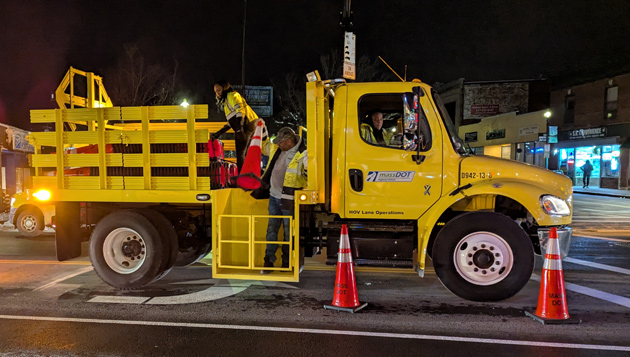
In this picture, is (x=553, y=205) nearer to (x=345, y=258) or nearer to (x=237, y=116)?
(x=345, y=258)

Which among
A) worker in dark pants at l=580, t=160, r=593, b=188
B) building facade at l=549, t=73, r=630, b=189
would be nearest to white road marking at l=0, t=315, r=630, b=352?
building facade at l=549, t=73, r=630, b=189

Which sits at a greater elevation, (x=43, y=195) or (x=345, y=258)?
(x=43, y=195)

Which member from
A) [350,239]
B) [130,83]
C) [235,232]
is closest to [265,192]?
[235,232]

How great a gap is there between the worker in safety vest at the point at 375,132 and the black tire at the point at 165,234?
2866 millimetres

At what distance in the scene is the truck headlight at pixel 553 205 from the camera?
4.68 m

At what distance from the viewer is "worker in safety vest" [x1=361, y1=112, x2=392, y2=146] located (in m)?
5.12

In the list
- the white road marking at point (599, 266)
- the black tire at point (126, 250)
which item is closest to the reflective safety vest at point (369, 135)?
the black tire at point (126, 250)

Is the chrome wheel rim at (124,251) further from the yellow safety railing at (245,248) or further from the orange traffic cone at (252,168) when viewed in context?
the orange traffic cone at (252,168)

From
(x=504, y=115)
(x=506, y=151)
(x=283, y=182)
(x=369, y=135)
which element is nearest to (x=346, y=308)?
(x=283, y=182)

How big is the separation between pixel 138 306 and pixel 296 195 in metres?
2.31

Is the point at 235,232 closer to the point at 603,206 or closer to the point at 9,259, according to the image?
the point at 9,259

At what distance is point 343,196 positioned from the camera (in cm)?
512

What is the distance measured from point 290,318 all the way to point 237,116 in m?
3.03

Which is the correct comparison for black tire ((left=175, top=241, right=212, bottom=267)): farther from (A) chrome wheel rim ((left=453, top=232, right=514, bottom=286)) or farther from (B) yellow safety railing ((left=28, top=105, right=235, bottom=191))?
(A) chrome wheel rim ((left=453, top=232, right=514, bottom=286))
